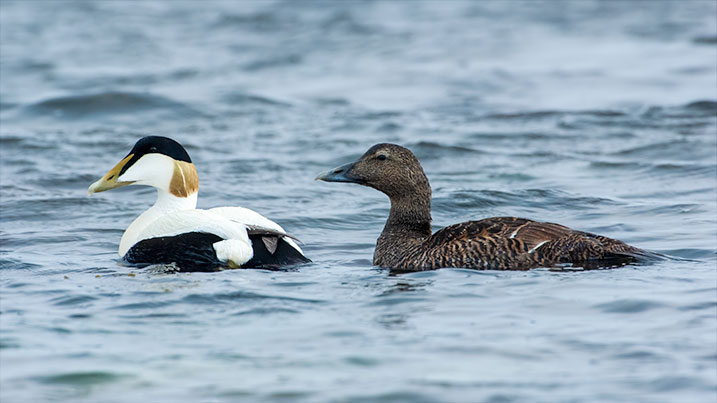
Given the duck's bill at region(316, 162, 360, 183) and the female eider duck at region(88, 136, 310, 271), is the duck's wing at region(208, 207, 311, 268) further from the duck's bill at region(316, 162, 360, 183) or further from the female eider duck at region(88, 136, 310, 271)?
the duck's bill at region(316, 162, 360, 183)

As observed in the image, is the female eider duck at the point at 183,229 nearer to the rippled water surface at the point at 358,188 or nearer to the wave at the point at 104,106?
the rippled water surface at the point at 358,188

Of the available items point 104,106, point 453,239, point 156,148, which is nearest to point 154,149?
point 156,148

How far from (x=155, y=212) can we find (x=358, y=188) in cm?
418

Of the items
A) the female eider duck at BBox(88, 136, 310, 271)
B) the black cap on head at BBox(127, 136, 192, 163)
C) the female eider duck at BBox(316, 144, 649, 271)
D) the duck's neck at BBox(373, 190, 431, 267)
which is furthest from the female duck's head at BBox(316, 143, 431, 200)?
the black cap on head at BBox(127, 136, 192, 163)

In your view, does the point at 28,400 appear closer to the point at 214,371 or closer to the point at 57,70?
the point at 214,371

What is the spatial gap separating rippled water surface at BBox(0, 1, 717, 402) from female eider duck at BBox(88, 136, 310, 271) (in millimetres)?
183

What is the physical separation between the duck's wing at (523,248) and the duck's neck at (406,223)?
48 centimetres

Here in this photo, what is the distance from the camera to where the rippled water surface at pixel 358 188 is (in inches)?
210

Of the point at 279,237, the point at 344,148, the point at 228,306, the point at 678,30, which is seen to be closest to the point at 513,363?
the point at 228,306

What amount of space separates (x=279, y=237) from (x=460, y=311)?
5.81 feet

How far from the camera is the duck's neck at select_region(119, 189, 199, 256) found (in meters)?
7.79

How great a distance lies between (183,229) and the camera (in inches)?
295

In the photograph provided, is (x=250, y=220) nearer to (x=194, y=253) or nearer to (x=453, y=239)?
(x=194, y=253)

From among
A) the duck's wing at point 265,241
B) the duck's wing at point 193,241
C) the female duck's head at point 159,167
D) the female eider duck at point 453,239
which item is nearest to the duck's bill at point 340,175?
the female eider duck at point 453,239
